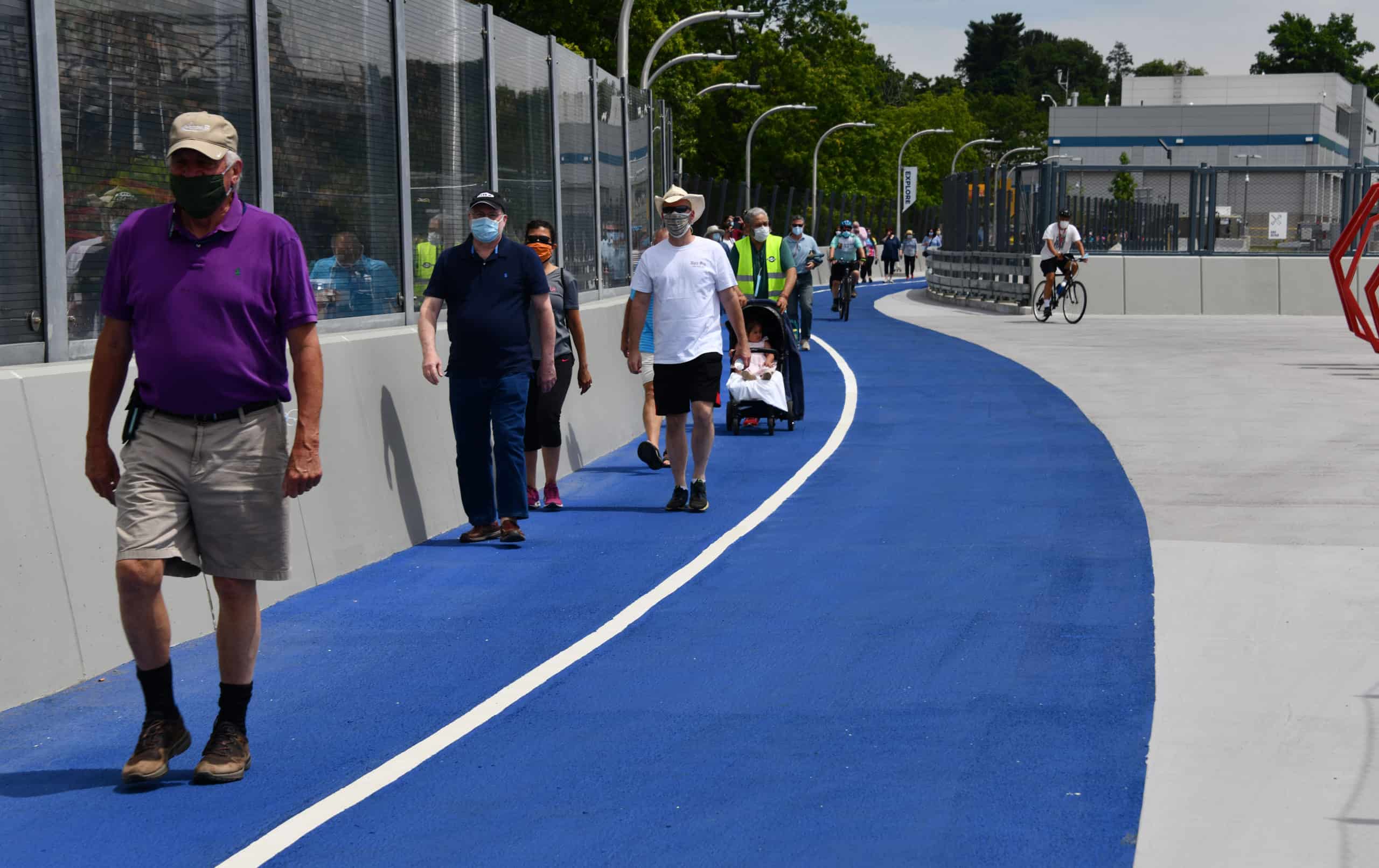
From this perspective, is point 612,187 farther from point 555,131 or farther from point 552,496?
point 552,496

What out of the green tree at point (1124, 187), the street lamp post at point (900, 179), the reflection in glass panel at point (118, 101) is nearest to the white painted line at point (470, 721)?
the reflection in glass panel at point (118, 101)

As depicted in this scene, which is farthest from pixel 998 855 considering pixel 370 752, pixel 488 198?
pixel 488 198

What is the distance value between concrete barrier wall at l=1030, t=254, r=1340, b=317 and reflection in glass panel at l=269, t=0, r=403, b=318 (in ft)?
88.3

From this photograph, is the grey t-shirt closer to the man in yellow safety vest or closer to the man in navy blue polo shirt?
the man in navy blue polo shirt

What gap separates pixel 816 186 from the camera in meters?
82.4

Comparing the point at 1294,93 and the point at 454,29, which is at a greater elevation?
the point at 1294,93

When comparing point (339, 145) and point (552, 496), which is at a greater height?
point (339, 145)

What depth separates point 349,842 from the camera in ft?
16.9

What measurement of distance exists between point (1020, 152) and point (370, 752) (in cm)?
17226

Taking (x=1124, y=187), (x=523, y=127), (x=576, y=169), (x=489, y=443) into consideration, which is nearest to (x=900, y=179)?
(x=1124, y=187)

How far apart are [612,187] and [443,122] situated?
6209mm

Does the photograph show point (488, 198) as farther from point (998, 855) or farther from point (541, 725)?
point (998, 855)

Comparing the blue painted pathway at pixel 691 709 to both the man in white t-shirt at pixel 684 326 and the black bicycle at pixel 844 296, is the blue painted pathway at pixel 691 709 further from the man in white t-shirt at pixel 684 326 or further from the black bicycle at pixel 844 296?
the black bicycle at pixel 844 296

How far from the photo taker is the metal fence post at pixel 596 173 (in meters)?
17.1
